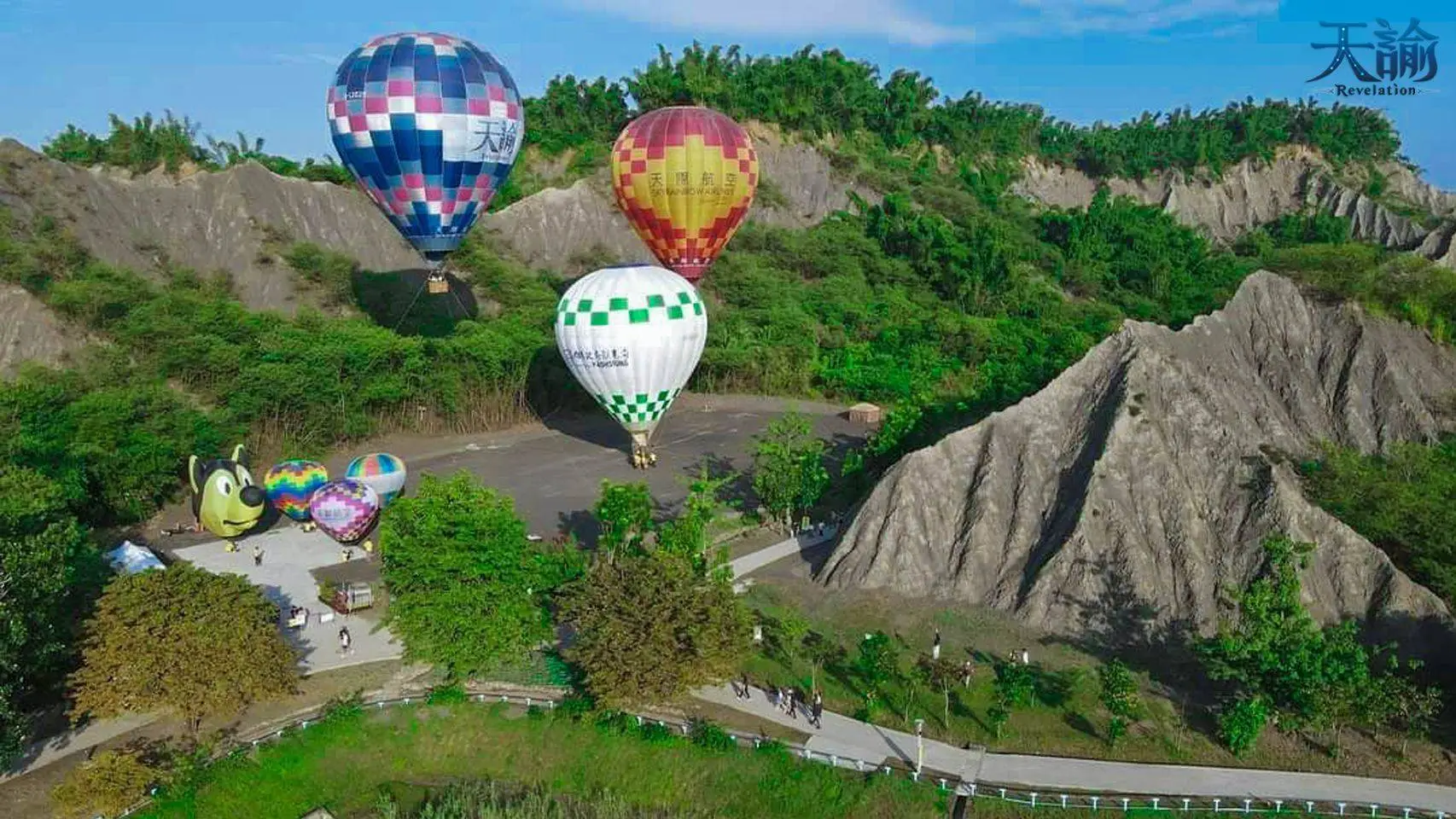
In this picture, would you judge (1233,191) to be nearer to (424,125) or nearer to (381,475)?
(424,125)

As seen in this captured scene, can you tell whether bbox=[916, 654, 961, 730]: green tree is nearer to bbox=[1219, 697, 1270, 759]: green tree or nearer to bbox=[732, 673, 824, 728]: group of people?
bbox=[732, 673, 824, 728]: group of people

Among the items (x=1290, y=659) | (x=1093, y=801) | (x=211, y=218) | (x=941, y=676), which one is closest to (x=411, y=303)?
(x=211, y=218)

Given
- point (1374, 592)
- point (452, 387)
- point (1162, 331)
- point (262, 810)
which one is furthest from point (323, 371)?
point (1374, 592)

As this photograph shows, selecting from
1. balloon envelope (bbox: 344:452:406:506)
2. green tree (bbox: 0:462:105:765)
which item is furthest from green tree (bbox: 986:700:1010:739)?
balloon envelope (bbox: 344:452:406:506)

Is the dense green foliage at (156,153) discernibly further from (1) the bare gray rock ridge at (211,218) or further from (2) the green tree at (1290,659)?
(2) the green tree at (1290,659)

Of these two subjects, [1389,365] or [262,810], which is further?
[1389,365]

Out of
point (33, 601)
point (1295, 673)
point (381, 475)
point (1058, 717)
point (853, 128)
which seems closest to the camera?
point (1295, 673)

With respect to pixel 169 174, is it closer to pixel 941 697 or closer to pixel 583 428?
pixel 583 428
